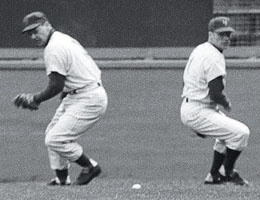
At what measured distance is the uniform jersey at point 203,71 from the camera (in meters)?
11.1

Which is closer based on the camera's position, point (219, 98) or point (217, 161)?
point (219, 98)

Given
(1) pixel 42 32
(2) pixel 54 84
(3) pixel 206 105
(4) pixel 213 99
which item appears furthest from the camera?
(3) pixel 206 105

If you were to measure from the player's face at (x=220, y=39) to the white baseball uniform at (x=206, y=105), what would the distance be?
0.07 metres

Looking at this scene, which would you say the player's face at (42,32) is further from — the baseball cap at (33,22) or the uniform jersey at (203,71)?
the uniform jersey at (203,71)

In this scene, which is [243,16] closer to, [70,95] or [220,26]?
[220,26]

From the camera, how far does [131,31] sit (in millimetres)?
13656

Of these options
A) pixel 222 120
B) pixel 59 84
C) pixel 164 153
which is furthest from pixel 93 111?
pixel 164 153

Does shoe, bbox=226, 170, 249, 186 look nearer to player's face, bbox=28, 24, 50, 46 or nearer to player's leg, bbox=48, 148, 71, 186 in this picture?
player's leg, bbox=48, 148, 71, 186

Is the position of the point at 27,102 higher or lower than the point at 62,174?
higher

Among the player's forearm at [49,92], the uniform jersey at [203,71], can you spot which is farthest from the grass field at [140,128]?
the player's forearm at [49,92]

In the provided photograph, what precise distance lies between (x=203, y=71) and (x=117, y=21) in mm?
2690

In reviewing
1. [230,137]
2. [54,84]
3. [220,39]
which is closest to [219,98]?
[230,137]

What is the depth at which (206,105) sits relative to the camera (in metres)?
11.3

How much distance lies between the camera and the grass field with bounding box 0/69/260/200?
13633 mm
